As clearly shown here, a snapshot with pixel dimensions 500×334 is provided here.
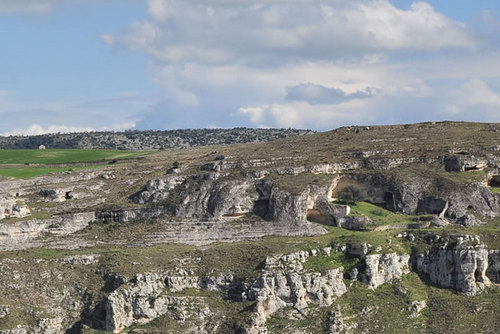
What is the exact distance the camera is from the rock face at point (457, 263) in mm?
93125

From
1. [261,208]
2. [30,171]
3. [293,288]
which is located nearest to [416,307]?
[293,288]

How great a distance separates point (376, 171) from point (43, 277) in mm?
42973

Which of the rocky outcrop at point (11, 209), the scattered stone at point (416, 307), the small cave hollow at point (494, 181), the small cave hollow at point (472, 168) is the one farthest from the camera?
the small cave hollow at point (494, 181)

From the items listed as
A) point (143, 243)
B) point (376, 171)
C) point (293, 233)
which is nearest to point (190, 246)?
point (143, 243)

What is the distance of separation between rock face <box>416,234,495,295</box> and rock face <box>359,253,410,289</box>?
8.75 feet

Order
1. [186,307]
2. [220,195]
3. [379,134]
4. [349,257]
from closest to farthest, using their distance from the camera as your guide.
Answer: [186,307] < [349,257] < [220,195] < [379,134]

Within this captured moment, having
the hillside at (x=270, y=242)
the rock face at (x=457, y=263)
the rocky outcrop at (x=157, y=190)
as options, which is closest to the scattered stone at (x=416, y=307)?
the hillside at (x=270, y=242)

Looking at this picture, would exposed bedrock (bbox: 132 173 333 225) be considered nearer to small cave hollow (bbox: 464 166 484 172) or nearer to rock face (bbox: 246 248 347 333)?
rock face (bbox: 246 248 347 333)

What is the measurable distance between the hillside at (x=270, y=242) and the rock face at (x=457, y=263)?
0.13 metres

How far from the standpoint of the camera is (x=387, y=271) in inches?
3691

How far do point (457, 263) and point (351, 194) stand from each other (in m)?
20.1

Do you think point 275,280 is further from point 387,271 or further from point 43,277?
point 43,277

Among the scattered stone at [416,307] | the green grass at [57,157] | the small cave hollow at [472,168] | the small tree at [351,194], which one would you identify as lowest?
the scattered stone at [416,307]

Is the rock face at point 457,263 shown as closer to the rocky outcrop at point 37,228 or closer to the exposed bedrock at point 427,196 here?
the exposed bedrock at point 427,196
